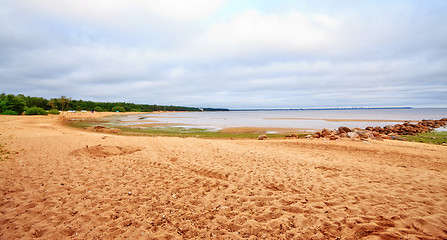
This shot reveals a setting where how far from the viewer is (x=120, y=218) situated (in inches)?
189

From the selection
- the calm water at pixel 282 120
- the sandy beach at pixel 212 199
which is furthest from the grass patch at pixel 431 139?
the sandy beach at pixel 212 199

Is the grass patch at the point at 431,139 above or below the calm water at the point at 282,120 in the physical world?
below

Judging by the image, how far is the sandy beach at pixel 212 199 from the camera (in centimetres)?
436

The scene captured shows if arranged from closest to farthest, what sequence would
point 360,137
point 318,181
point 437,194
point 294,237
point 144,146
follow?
point 294,237, point 437,194, point 318,181, point 144,146, point 360,137

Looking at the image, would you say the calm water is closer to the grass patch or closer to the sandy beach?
the grass patch

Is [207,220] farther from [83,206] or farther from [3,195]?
[3,195]

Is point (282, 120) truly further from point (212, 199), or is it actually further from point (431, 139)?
point (212, 199)

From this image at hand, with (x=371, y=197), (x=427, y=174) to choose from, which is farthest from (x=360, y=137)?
(x=371, y=197)

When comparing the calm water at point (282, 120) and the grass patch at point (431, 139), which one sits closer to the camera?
the grass patch at point (431, 139)

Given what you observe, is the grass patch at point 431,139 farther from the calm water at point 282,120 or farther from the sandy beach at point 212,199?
the sandy beach at point 212,199

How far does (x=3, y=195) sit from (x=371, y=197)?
10.9 metres

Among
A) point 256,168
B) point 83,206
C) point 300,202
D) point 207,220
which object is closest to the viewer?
point 207,220

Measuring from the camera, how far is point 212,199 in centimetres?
592

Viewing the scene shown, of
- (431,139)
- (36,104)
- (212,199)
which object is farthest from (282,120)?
(36,104)
